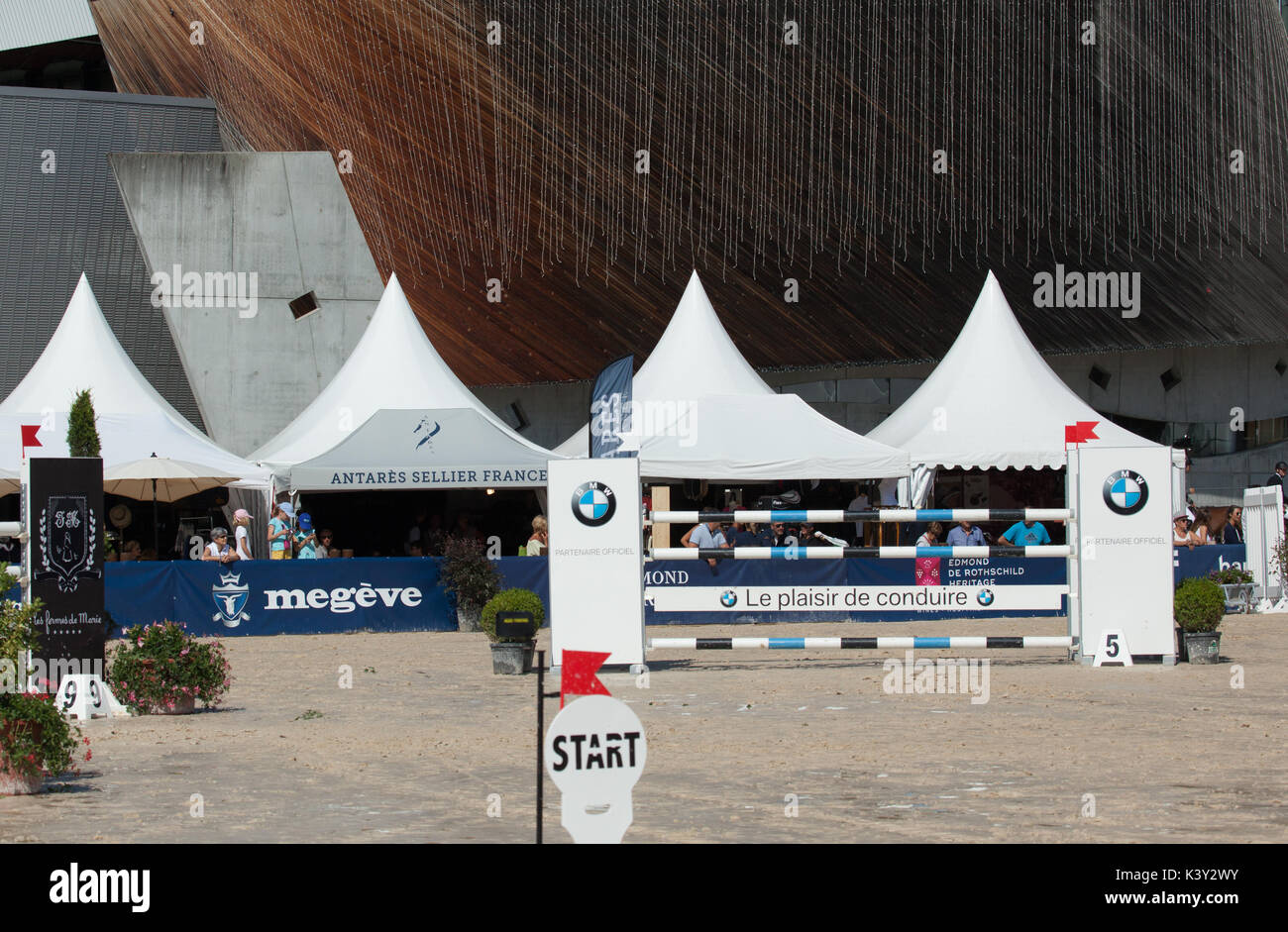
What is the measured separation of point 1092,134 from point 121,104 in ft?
67.7

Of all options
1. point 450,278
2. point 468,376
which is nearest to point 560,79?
point 450,278

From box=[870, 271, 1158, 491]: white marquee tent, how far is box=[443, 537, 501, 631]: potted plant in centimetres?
696

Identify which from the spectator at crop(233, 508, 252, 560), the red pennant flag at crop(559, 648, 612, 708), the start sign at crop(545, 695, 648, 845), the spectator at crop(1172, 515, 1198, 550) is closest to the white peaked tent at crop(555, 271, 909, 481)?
the spectator at crop(1172, 515, 1198, 550)

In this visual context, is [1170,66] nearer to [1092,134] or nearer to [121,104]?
[1092,134]

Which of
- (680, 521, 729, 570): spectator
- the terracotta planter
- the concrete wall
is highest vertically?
the concrete wall

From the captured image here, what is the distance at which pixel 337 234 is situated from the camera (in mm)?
32062

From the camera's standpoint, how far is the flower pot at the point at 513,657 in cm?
1548

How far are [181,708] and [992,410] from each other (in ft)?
51.6

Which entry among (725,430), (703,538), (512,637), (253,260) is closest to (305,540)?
(703,538)

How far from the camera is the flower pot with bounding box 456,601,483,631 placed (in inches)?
842

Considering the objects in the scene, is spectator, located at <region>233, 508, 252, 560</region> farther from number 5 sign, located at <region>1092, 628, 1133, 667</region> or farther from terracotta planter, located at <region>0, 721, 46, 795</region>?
terracotta planter, located at <region>0, 721, 46, 795</region>

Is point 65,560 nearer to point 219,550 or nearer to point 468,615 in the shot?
Result: point 468,615

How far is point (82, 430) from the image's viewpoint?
2172cm

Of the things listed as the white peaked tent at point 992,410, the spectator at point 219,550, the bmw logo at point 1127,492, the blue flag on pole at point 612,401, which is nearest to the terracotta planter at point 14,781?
the bmw logo at point 1127,492
